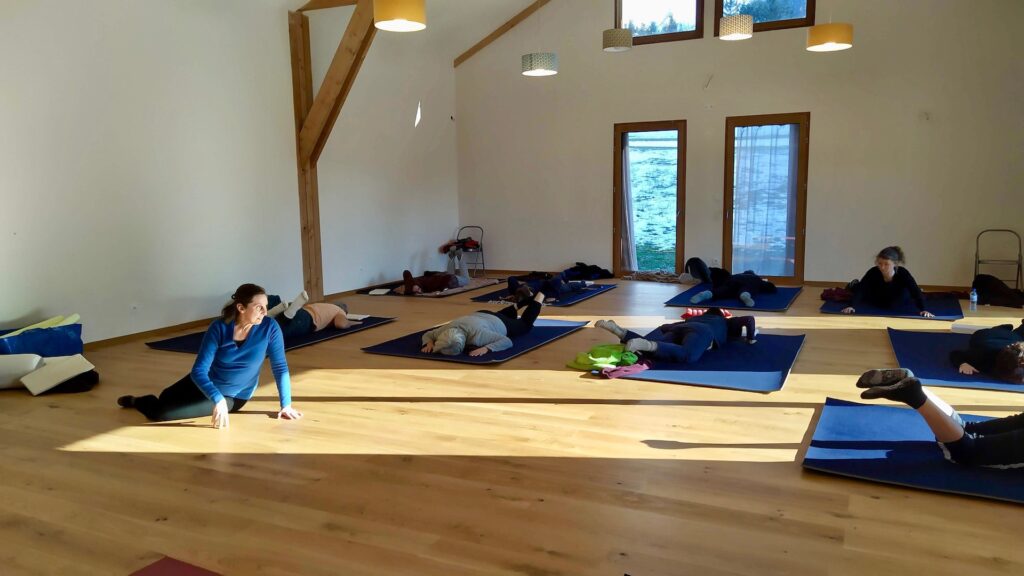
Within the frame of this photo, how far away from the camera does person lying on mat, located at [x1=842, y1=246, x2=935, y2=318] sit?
6.11 meters

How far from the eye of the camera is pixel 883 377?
2.71m

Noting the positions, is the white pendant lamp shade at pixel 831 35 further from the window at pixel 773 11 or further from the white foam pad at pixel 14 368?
the white foam pad at pixel 14 368

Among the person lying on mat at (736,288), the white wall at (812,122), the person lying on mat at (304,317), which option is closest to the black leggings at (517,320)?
the person lying on mat at (304,317)

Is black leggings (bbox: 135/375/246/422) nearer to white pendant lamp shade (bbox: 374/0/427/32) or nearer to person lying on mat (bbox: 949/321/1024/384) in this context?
white pendant lamp shade (bbox: 374/0/427/32)

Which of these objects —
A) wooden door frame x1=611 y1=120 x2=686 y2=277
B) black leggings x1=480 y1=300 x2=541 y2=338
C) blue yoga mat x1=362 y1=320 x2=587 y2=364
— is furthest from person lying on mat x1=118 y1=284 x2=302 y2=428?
wooden door frame x1=611 y1=120 x2=686 y2=277

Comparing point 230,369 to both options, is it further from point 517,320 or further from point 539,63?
point 539,63

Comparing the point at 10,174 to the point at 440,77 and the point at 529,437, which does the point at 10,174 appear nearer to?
the point at 529,437

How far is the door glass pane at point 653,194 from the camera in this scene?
9.09 m

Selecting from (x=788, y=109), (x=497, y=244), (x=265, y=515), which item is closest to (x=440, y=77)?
(x=497, y=244)

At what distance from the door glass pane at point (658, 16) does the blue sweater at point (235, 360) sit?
22.7ft

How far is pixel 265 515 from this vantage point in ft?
8.53

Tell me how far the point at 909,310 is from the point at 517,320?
11.3ft

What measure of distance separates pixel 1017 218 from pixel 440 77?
22.6 ft

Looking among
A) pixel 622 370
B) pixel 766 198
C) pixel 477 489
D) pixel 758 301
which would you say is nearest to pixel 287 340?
pixel 622 370
